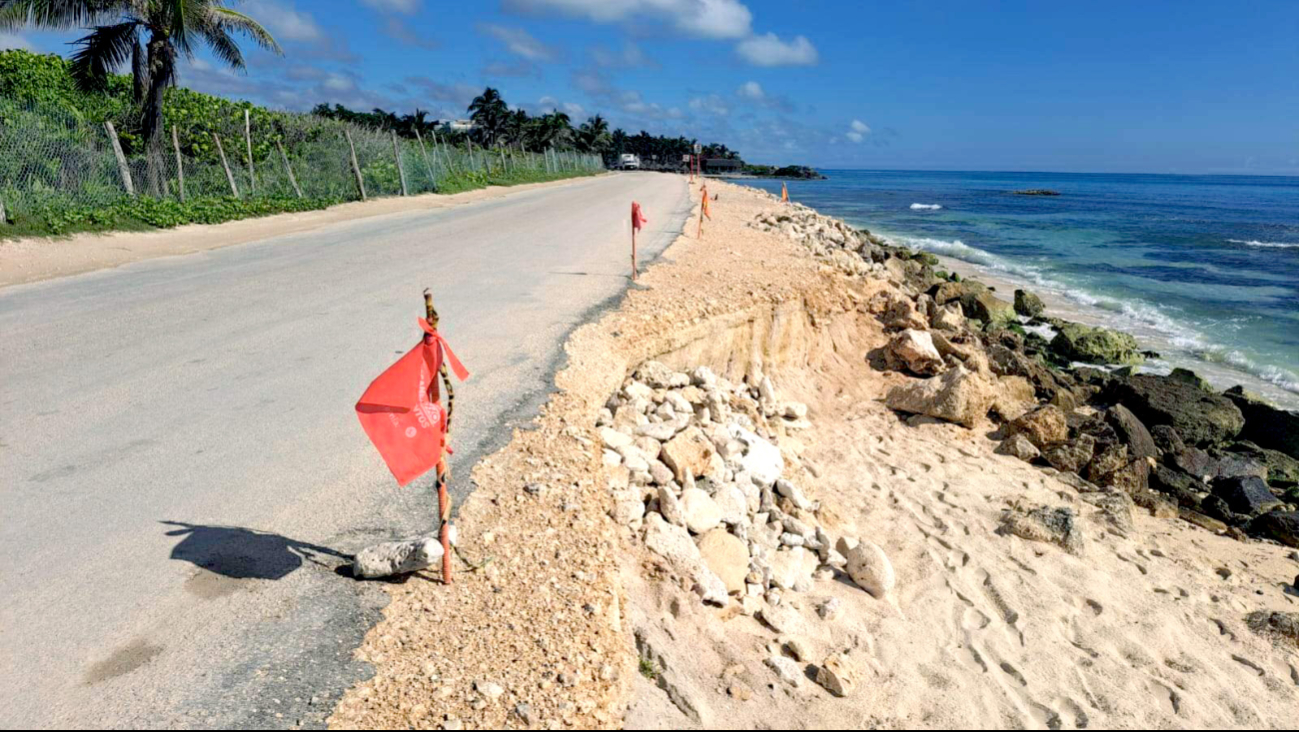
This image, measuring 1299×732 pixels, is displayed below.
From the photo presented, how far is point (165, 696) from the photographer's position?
3006 mm

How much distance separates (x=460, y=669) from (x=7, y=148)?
14448mm

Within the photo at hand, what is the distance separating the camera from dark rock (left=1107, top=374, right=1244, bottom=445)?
10.5m

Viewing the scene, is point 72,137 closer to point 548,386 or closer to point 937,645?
point 548,386

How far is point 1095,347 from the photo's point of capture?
14.9 meters

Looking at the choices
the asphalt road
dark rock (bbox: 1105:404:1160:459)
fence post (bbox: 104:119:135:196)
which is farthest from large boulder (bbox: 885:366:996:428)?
fence post (bbox: 104:119:135:196)

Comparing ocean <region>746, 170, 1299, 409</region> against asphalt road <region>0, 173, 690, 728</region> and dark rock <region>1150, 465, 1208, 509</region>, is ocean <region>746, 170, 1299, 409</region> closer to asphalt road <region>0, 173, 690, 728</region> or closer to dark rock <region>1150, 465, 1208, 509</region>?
dark rock <region>1150, 465, 1208, 509</region>

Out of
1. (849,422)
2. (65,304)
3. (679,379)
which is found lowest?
(849,422)

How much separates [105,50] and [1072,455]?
19.6 metres

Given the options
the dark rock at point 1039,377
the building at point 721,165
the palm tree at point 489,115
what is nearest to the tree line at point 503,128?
the palm tree at point 489,115

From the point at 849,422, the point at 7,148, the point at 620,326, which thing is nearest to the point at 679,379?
the point at 620,326

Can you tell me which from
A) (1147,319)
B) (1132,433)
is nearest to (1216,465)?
(1132,433)

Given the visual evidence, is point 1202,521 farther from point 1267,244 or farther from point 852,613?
point 1267,244

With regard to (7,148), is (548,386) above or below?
below

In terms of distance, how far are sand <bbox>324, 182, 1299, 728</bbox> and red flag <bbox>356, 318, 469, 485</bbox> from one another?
0.64 meters
